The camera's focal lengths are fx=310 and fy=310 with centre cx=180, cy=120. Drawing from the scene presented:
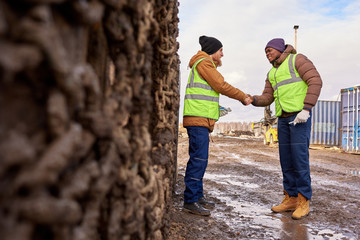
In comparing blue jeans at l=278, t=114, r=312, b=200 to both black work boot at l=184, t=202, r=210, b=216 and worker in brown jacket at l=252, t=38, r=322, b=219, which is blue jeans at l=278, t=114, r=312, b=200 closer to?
worker in brown jacket at l=252, t=38, r=322, b=219

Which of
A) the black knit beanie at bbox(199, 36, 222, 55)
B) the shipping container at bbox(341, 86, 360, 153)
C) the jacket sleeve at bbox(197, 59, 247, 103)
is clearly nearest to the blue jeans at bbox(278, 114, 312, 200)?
the jacket sleeve at bbox(197, 59, 247, 103)

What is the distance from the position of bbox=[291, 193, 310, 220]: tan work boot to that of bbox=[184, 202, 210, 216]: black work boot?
104 cm

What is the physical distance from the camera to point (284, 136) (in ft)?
13.1

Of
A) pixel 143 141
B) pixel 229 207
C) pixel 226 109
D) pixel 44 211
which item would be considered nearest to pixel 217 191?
pixel 229 207

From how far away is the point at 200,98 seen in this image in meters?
3.84

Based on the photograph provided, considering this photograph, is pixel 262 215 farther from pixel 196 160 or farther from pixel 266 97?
pixel 266 97

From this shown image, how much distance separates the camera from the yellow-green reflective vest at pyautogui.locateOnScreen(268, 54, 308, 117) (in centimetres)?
383

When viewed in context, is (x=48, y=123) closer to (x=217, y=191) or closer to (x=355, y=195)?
(x=217, y=191)

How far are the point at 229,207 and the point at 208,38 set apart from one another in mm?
2284

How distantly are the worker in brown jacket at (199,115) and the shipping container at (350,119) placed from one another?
39.9 ft

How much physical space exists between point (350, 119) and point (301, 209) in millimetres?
12267

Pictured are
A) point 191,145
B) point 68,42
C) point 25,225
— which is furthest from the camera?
point 191,145

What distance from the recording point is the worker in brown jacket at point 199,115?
3.78m

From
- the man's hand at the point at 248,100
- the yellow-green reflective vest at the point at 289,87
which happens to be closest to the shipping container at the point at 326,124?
the man's hand at the point at 248,100
